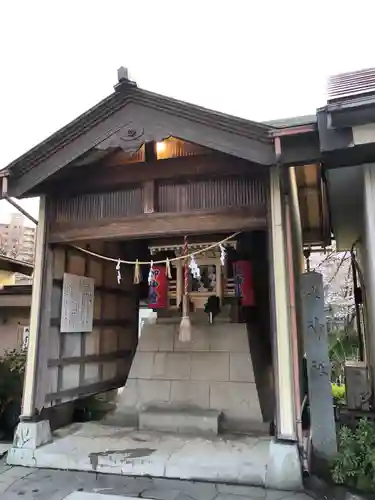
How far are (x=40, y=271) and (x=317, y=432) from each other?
186 inches

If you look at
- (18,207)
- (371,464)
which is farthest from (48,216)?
(371,464)

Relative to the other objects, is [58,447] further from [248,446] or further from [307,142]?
[307,142]

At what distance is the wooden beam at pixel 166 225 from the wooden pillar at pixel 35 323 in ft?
1.05

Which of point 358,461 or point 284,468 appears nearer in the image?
point 358,461

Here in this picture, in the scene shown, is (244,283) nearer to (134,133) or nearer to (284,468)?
(284,468)

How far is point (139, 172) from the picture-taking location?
6.28 m

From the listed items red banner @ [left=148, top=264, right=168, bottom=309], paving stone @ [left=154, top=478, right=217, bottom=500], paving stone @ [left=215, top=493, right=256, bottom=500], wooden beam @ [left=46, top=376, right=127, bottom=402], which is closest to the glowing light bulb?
red banner @ [left=148, top=264, right=168, bottom=309]

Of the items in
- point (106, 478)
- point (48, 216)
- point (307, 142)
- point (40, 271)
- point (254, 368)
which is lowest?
point (106, 478)

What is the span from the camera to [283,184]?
5.77 meters

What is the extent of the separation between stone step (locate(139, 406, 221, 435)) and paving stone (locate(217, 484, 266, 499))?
5.88 feet

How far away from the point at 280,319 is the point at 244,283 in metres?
2.68

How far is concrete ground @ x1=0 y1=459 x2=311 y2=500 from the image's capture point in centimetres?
466

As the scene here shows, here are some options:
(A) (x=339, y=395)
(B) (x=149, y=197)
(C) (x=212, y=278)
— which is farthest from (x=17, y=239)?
(A) (x=339, y=395)

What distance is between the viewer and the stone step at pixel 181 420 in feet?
22.5
